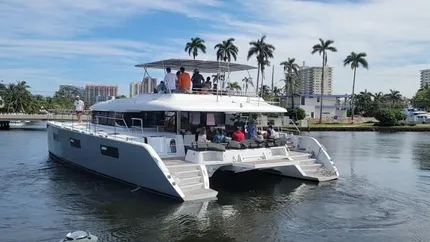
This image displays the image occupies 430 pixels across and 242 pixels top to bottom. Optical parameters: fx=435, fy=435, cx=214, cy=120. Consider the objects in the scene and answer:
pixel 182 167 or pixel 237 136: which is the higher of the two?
pixel 237 136

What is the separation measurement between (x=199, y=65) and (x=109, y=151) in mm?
5169

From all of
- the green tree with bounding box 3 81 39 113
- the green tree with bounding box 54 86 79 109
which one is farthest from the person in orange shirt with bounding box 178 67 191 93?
the green tree with bounding box 54 86 79 109

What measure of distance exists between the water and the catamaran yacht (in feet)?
1.78

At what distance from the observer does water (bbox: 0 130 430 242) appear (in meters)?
10.2

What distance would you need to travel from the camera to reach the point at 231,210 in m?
12.2

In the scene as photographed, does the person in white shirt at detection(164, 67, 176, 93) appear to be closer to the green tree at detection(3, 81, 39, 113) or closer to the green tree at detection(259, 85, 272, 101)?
the green tree at detection(259, 85, 272, 101)

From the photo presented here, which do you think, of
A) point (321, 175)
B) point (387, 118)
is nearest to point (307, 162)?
point (321, 175)

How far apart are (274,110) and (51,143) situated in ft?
44.1

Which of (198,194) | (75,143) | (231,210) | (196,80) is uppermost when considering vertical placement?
(196,80)

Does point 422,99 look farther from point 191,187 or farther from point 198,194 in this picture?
point 198,194

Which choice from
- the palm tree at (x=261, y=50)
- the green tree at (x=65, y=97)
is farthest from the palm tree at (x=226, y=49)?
the green tree at (x=65, y=97)

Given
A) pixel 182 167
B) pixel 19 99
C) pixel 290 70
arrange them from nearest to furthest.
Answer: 1. pixel 182 167
2. pixel 290 70
3. pixel 19 99

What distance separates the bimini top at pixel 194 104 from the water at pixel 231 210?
9.06 ft

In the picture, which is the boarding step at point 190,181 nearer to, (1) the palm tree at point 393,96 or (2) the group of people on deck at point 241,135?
(2) the group of people on deck at point 241,135
